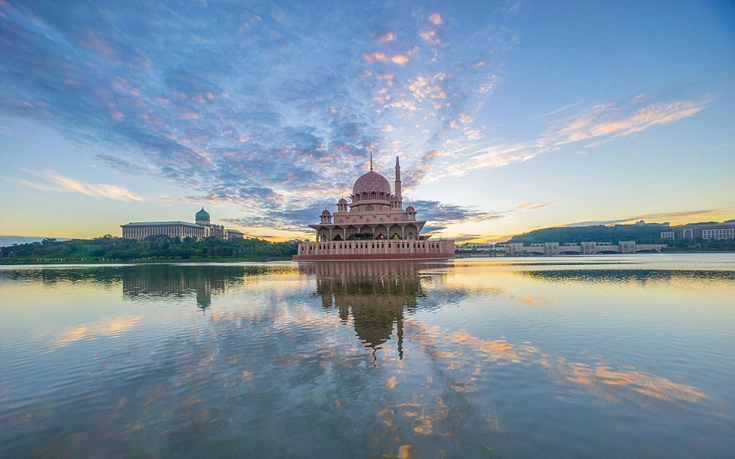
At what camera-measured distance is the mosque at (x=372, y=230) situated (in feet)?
221

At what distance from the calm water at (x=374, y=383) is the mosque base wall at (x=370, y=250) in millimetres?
51892

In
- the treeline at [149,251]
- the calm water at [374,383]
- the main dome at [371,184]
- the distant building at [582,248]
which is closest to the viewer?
the calm water at [374,383]

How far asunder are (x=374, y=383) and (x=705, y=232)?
686 feet

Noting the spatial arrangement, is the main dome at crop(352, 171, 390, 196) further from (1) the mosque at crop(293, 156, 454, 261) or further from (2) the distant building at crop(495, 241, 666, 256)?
(2) the distant building at crop(495, 241, 666, 256)

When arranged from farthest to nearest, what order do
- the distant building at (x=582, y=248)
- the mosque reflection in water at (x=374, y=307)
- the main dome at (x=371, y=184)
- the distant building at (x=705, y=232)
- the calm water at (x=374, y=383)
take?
the distant building at (x=705, y=232)
the distant building at (x=582, y=248)
the main dome at (x=371, y=184)
the mosque reflection in water at (x=374, y=307)
the calm water at (x=374, y=383)

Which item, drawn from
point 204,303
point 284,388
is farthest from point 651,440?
point 204,303

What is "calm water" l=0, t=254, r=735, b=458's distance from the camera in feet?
15.4

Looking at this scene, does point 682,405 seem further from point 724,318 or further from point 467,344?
point 724,318

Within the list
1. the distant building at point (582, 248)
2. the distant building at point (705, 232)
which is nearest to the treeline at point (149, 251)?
the distant building at point (582, 248)

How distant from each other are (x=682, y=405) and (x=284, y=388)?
6.91 m

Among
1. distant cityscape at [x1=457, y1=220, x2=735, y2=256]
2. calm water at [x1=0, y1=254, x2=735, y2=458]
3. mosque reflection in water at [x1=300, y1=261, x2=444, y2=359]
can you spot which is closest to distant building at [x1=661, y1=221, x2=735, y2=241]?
distant cityscape at [x1=457, y1=220, x2=735, y2=256]

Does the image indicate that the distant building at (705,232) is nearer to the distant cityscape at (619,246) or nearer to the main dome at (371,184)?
the distant cityscape at (619,246)

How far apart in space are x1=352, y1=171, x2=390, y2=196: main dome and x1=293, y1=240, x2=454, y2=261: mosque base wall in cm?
1524

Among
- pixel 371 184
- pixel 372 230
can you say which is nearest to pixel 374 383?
pixel 372 230
